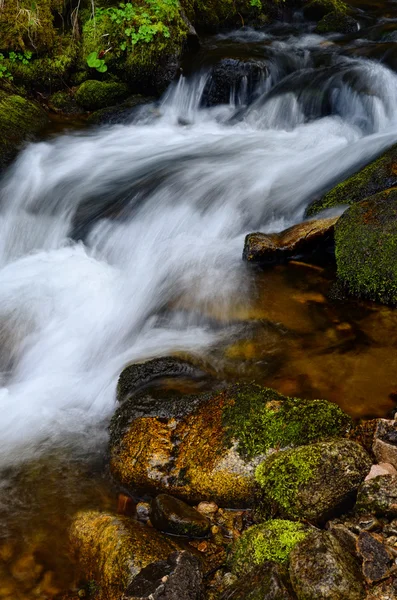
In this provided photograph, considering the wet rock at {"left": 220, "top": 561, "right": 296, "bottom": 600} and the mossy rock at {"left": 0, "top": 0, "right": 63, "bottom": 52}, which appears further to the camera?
the mossy rock at {"left": 0, "top": 0, "right": 63, "bottom": 52}

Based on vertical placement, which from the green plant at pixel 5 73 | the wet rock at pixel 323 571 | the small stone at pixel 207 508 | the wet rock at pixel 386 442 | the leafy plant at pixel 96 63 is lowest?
the small stone at pixel 207 508

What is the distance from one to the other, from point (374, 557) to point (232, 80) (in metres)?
9.00

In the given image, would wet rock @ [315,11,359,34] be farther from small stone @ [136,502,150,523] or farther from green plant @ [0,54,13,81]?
small stone @ [136,502,150,523]

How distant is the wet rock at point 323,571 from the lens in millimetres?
2312

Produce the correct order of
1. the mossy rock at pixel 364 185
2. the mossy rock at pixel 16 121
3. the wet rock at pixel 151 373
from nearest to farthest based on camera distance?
the wet rock at pixel 151 373 < the mossy rock at pixel 364 185 < the mossy rock at pixel 16 121

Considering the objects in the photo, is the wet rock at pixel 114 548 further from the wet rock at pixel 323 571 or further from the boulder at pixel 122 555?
the wet rock at pixel 323 571

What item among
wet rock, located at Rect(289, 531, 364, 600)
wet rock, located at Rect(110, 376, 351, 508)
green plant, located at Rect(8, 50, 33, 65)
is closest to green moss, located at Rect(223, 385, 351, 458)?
wet rock, located at Rect(110, 376, 351, 508)

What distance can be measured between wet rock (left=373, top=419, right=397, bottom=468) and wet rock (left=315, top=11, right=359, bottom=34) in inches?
429

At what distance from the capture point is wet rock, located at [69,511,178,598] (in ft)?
9.20

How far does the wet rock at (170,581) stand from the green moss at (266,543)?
0.25 m

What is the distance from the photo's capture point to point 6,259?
6.87 meters

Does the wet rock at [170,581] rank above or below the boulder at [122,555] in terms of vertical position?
above

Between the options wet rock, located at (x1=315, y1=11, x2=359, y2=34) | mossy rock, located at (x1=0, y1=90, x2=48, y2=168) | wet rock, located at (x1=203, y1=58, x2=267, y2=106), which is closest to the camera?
mossy rock, located at (x1=0, y1=90, x2=48, y2=168)

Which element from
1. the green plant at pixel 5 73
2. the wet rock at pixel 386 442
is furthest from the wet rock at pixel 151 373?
the green plant at pixel 5 73
